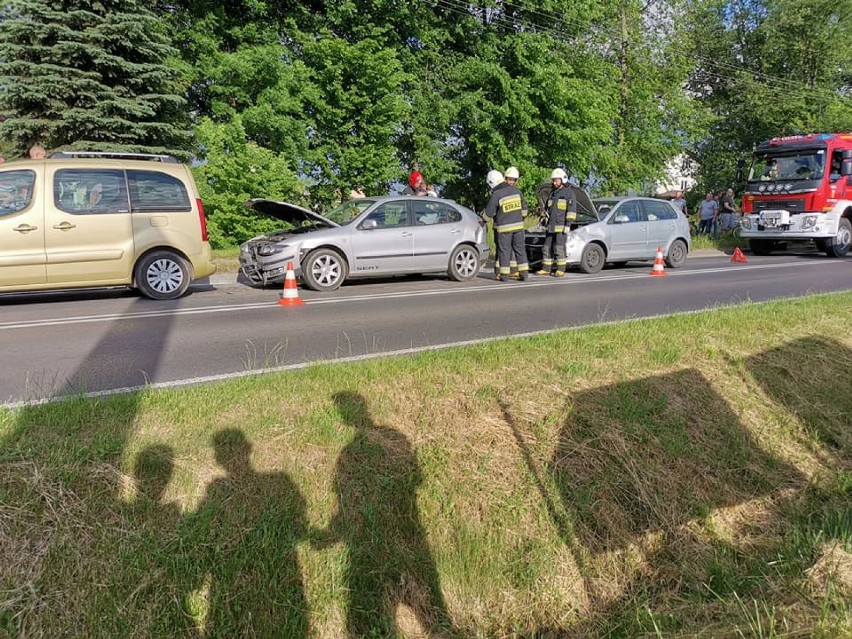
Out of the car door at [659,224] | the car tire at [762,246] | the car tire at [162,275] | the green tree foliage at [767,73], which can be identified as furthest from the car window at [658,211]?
the green tree foliage at [767,73]

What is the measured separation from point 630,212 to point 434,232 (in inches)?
197

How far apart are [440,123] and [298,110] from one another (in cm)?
480

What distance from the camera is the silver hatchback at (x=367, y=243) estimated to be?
31.9ft

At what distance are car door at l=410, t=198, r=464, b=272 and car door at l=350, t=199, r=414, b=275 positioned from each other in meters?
0.17

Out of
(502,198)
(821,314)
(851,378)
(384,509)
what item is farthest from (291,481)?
(502,198)

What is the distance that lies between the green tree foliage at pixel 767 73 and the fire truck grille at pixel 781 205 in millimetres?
15395

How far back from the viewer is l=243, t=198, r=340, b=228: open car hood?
32.3 feet

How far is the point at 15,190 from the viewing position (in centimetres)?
777

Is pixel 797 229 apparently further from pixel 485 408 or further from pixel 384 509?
pixel 384 509

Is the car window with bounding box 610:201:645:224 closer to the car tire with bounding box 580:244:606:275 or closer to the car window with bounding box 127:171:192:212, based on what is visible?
the car tire with bounding box 580:244:606:275

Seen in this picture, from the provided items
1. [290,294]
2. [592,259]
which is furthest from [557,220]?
[290,294]

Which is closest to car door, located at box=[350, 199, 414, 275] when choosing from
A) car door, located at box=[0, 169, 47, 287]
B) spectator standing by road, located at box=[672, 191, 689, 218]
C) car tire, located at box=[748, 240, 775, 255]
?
car door, located at box=[0, 169, 47, 287]

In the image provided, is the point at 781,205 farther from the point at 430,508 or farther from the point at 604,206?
the point at 430,508

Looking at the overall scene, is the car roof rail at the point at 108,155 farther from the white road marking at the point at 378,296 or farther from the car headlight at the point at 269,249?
the white road marking at the point at 378,296
